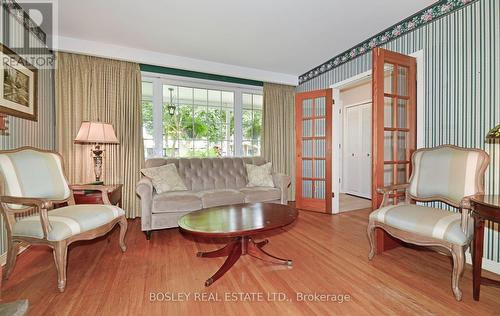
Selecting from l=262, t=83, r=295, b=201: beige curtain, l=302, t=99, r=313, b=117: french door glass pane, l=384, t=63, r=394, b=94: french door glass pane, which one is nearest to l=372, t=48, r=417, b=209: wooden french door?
l=384, t=63, r=394, b=94: french door glass pane

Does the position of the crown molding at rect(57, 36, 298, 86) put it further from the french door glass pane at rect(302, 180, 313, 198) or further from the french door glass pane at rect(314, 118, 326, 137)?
the french door glass pane at rect(302, 180, 313, 198)

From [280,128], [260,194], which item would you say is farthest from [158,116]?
[280,128]

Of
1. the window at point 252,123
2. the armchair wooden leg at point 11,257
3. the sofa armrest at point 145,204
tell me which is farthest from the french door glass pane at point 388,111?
the armchair wooden leg at point 11,257

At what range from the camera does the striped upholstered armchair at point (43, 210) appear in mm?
1650

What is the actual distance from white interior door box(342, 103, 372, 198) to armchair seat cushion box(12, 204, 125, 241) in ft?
15.8

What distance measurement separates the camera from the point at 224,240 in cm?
262

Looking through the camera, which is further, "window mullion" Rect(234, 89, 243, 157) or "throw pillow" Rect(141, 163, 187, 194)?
"window mullion" Rect(234, 89, 243, 157)

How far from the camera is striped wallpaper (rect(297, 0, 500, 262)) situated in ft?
6.46

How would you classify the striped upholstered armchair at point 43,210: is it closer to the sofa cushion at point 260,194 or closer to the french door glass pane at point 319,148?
the sofa cushion at point 260,194

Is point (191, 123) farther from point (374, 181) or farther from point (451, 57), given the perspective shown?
point (451, 57)

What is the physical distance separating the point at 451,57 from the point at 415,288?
2.16 m

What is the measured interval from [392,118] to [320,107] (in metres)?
1.62

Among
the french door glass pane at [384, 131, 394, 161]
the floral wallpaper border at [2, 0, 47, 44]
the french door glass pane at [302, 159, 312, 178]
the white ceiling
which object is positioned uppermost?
the white ceiling

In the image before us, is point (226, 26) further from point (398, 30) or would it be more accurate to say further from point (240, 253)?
point (240, 253)
